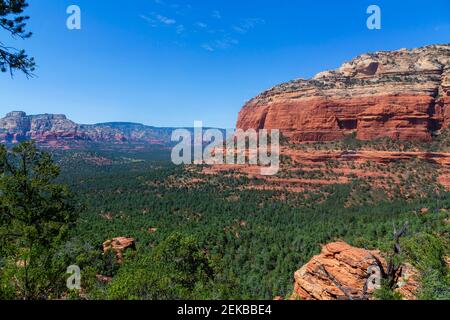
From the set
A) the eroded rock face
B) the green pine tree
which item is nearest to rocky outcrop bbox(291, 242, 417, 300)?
the green pine tree

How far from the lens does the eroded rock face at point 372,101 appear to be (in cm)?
8238

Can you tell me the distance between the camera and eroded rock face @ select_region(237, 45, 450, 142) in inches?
3243

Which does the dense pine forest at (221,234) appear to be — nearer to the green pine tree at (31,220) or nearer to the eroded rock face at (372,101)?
the green pine tree at (31,220)

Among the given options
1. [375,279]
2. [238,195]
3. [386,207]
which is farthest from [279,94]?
[375,279]

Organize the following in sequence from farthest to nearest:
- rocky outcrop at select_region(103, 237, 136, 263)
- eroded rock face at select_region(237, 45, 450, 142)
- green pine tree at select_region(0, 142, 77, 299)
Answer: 1. eroded rock face at select_region(237, 45, 450, 142)
2. rocky outcrop at select_region(103, 237, 136, 263)
3. green pine tree at select_region(0, 142, 77, 299)

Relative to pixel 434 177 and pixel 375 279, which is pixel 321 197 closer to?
pixel 434 177

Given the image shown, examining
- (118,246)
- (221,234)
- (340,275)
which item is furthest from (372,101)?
(340,275)

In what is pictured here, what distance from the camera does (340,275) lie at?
15039mm

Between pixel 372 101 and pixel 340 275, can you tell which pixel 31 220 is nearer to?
pixel 340 275

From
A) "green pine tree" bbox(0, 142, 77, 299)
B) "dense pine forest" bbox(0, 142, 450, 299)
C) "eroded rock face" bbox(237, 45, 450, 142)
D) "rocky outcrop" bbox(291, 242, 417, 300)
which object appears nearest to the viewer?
"green pine tree" bbox(0, 142, 77, 299)

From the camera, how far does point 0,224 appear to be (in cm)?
1294

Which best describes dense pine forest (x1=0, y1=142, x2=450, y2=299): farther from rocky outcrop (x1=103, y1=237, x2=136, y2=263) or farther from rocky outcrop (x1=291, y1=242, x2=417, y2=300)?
rocky outcrop (x1=291, y1=242, x2=417, y2=300)

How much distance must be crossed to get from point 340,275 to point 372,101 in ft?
286

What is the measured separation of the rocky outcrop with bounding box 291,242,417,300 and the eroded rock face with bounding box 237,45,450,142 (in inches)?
3108
